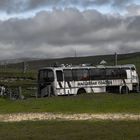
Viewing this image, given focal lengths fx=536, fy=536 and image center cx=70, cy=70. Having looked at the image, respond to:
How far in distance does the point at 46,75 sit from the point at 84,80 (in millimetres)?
3547

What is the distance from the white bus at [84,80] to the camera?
47969 mm

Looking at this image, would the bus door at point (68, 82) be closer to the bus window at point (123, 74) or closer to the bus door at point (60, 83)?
the bus door at point (60, 83)

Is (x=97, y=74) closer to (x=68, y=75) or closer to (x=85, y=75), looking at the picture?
(x=85, y=75)

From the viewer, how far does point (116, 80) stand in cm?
5216

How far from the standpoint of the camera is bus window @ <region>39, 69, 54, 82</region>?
48.3 m

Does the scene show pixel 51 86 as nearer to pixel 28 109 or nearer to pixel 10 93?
pixel 10 93

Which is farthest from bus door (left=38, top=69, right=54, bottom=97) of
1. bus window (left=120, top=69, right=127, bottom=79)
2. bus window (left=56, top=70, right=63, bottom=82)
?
bus window (left=120, top=69, right=127, bottom=79)

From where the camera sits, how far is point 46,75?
4903 centimetres

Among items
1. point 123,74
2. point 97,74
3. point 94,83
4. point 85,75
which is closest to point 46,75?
point 85,75

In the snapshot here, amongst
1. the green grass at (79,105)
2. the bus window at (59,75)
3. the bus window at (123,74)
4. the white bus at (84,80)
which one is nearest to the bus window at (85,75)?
the white bus at (84,80)
